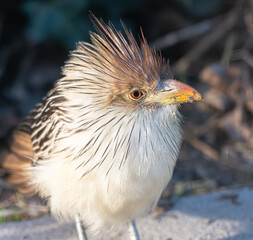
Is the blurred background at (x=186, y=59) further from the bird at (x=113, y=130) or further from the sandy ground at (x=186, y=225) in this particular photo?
the bird at (x=113, y=130)

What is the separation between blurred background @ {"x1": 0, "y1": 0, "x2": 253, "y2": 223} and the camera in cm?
503

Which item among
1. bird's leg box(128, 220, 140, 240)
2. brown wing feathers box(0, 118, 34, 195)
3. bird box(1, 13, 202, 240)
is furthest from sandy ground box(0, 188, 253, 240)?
bird box(1, 13, 202, 240)

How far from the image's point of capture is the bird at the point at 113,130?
2.76 m

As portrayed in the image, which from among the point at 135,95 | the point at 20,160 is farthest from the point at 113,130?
the point at 20,160

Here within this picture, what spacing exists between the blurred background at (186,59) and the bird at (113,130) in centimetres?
150

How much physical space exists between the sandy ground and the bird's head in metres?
1.29

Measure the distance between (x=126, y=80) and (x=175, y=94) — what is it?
1.09 ft

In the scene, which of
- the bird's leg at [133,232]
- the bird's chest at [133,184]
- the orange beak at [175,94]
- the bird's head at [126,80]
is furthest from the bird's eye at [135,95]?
the bird's leg at [133,232]

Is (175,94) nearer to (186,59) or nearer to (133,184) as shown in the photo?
(133,184)

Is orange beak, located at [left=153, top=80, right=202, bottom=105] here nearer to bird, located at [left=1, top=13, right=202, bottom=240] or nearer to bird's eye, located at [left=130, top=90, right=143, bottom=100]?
bird, located at [left=1, top=13, right=202, bottom=240]

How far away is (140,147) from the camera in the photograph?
9.00 ft

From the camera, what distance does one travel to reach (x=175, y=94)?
9.23ft

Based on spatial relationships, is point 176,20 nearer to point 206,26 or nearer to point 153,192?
point 206,26

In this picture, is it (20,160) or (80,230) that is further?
(20,160)
